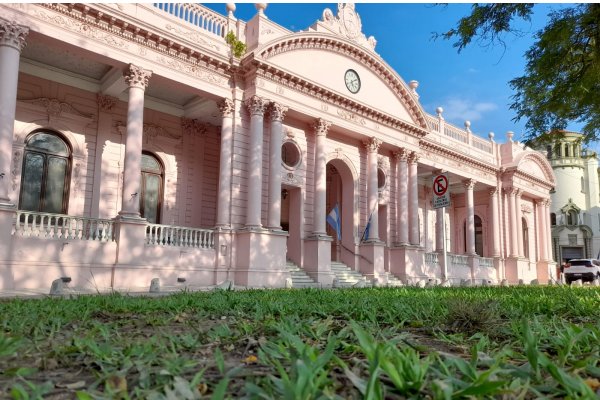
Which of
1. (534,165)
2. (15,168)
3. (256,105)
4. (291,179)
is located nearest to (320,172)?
(291,179)

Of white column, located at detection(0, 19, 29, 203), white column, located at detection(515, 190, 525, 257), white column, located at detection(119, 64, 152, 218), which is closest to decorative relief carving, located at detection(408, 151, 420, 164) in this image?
white column, located at detection(515, 190, 525, 257)

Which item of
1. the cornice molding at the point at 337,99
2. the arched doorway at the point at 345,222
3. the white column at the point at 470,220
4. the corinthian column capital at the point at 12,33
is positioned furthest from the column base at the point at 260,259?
the white column at the point at 470,220

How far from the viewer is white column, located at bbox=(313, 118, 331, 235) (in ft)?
60.5

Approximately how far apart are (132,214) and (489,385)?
13272 millimetres

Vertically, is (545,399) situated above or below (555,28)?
below

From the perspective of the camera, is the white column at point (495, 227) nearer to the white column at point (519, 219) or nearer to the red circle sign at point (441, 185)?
the white column at point (519, 219)

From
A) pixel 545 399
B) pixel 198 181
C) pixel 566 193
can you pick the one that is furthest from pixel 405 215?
pixel 566 193

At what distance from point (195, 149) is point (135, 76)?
5.10 m

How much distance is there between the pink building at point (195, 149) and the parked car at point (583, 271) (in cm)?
963

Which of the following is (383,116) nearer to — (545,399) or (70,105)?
(70,105)

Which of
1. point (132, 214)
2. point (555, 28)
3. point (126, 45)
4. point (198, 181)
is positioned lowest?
point (132, 214)

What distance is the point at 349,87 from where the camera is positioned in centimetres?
2011

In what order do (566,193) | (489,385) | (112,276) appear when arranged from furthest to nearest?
1. (566,193)
2. (112,276)
3. (489,385)

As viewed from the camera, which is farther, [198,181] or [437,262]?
[437,262]
